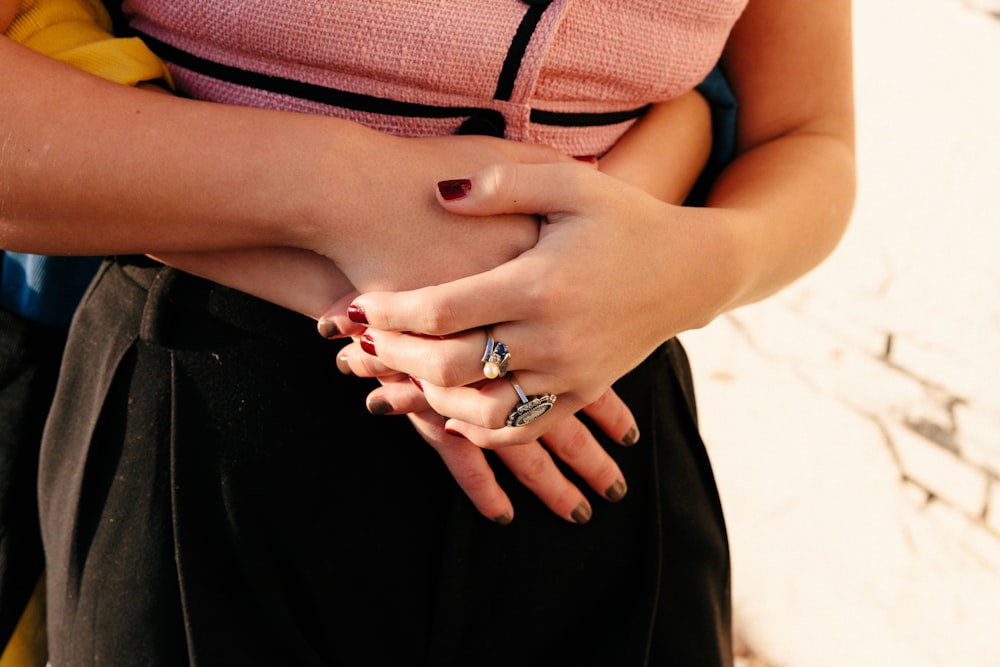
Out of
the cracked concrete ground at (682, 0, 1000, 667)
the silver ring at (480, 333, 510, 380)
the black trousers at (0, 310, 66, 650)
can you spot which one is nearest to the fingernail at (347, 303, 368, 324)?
the silver ring at (480, 333, 510, 380)

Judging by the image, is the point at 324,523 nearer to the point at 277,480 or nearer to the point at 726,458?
the point at 277,480

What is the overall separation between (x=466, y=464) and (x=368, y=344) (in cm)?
15

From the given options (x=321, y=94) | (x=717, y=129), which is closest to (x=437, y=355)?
(x=321, y=94)

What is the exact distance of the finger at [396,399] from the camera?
0.75 meters

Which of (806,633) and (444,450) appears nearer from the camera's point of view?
(444,450)

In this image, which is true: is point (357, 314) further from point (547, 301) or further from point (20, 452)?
point (20, 452)

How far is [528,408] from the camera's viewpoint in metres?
0.71

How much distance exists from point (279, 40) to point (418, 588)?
52 centimetres

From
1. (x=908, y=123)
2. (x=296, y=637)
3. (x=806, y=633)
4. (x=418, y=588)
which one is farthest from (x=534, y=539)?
(x=806, y=633)

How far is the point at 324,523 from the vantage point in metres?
0.79

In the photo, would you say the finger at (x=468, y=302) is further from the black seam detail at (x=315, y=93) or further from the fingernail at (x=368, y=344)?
the black seam detail at (x=315, y=93)

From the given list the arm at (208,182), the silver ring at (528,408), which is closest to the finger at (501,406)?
the silver ring at (528,408)

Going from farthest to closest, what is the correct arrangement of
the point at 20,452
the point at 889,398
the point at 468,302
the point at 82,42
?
the point at 889,398, the point at 20,452, the point at 82,42, the point at 468,302

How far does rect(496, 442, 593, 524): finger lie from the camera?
2.71ft
